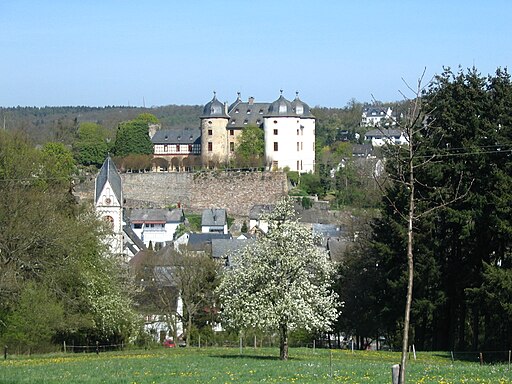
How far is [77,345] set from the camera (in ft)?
123

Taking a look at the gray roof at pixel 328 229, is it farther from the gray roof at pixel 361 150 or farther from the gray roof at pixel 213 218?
the gray roof at pixel 361 150

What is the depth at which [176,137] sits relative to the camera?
11712cm

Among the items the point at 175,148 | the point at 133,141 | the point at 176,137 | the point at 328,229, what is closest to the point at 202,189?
the point at 133,141

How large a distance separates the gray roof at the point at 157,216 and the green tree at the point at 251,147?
8.36 meters

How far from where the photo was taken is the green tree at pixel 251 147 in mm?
99625

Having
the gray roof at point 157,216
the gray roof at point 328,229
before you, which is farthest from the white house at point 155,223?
the gray roof at point 328,229

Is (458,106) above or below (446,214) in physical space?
above

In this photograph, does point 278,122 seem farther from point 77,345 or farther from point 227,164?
point 77,345

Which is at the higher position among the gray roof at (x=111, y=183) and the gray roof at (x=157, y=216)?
the gray roof at (x=111, y=183)

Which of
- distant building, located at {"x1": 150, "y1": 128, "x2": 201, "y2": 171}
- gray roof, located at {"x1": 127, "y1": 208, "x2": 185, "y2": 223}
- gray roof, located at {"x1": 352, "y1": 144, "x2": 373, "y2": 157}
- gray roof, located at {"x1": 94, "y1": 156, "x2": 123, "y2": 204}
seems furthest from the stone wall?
gray roof, located at {"x1": 352, "y1": 144, "x2": 373, "y2": 157}

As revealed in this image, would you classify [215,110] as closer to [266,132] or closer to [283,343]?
[266,132]

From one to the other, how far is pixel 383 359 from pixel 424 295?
7.72m

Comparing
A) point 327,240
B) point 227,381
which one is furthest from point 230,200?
point 227,381

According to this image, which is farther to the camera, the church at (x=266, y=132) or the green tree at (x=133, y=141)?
the green tree at (x=133, y=141)
